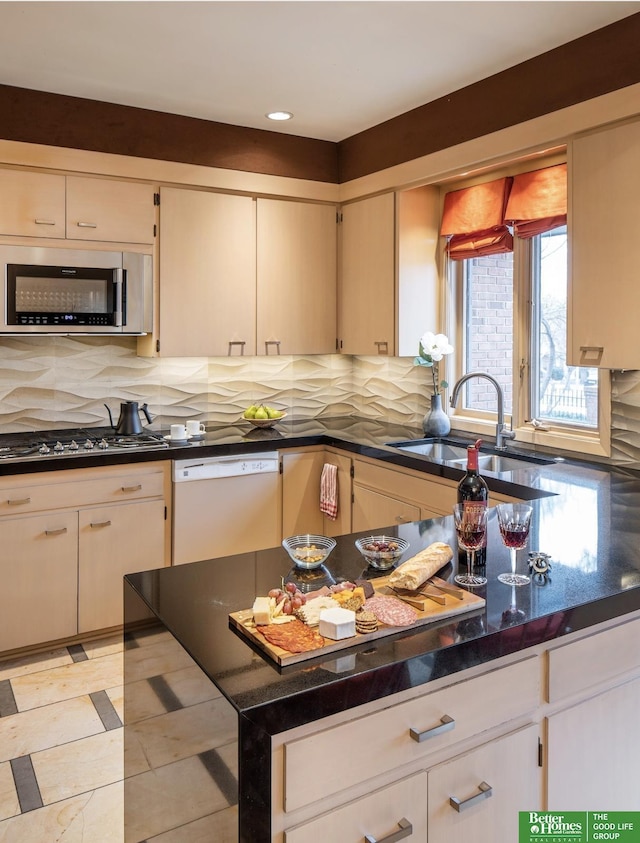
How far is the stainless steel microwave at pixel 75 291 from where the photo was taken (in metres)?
3.26

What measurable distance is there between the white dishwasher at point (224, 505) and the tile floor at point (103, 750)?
626mm

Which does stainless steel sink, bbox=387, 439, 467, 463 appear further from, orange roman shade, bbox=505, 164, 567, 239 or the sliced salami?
the sliced salami

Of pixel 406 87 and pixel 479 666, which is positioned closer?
pixel 479 666

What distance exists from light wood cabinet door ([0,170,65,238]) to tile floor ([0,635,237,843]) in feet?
6.50

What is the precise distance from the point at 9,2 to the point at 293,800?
8.81 ft

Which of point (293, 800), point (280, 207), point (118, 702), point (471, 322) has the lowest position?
point (118, 702)

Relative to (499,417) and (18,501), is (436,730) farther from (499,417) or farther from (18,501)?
(18,501)

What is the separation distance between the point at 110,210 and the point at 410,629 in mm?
2826

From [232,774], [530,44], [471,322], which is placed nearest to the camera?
[232,774]

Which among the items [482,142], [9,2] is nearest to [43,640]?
[9,2]

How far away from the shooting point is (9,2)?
8.11 feet

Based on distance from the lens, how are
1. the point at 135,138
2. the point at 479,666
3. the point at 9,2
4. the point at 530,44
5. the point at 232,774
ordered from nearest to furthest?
the point at 232,774 → the point at 479,666 → the point at 9,2 → the point at 530,44 → the point at 135,138

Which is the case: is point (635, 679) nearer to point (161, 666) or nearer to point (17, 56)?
point (161, 666)

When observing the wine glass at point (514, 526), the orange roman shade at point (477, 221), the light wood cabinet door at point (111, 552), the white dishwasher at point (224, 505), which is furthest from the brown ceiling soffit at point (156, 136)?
the wine glass at point (514, 526)
